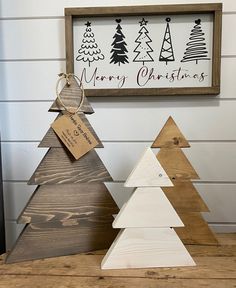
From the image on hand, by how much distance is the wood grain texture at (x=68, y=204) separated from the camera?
0.81 metres

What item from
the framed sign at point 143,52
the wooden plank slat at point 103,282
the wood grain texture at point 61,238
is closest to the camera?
the wooden plank slat at point 103,282

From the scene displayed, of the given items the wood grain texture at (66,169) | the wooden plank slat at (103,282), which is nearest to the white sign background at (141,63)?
the wood grain texture at (66,169)

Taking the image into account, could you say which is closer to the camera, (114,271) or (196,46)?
(114,271)

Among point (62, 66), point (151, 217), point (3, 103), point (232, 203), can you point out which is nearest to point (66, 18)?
point (62, 66)

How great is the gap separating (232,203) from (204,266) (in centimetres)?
36

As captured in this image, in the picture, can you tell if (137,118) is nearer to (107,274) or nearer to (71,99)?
(71,99)

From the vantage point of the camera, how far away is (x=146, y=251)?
0.77 m

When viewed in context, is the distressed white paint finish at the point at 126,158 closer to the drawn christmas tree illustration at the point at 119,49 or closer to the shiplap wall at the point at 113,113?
the shiplap wall at the point at 113,113

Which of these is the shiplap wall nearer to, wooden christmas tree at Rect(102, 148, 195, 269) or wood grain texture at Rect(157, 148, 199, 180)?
wood grain texture at Rect(157, 148, 199, 180)

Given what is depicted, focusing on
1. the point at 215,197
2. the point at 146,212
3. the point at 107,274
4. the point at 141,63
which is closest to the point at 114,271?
the point at 107,274

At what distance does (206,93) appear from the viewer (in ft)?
3.36

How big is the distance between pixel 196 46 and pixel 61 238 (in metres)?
0.66

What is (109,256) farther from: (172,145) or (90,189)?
(172,145)

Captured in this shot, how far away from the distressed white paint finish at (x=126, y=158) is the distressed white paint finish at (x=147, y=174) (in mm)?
289
